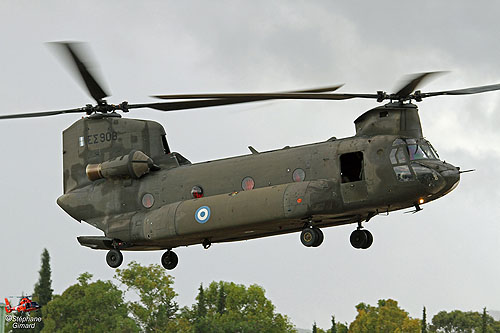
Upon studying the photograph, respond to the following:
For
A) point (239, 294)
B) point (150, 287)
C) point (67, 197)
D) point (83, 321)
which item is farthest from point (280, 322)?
point (67, 197)

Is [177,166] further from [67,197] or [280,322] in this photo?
[280,322]

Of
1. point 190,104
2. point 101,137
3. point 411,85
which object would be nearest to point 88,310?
point 101,137

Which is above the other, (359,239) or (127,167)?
(127,167)

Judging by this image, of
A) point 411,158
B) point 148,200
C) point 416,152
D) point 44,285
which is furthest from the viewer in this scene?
point 44,285

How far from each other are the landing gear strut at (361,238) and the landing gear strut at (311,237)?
162 cm

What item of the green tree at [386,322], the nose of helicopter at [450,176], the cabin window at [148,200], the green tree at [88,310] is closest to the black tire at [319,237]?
the nose of helicopter at [450,176]

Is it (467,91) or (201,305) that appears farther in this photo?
(201,305)

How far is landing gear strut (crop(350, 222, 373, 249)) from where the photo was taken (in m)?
28.1

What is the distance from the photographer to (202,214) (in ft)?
92.8

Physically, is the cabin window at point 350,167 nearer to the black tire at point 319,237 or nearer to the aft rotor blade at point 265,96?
the black tire at point 319,237

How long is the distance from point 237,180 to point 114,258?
5.24 meters

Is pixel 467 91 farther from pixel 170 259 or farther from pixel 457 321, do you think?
pixel 457 321

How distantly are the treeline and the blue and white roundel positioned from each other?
203 ft

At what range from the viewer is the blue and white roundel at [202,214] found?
92.5ft
